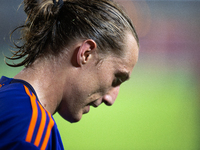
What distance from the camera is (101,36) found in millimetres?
601

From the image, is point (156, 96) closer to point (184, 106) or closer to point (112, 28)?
point (184, 106)

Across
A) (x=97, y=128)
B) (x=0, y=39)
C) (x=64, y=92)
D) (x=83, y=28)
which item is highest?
(x=83, y=28)

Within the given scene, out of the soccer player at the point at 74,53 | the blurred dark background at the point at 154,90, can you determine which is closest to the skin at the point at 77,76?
the soccer player at the point at 74,53

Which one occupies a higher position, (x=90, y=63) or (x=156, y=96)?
(x=90, y=63)

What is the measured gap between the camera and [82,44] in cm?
58

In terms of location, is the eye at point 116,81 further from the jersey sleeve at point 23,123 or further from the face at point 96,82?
the jersey sleeve at point 23,123

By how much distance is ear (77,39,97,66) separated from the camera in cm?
57

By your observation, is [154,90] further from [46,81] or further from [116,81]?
[46,81]

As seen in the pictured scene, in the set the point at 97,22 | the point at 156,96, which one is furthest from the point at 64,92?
the point at 156,96

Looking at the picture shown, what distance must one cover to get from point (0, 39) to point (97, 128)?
3.77 ft

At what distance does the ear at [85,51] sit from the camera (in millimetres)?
573

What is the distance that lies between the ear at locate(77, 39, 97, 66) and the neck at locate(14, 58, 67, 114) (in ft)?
0.20

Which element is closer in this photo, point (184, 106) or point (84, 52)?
point (84, 52)

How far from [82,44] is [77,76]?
88 millimetres
